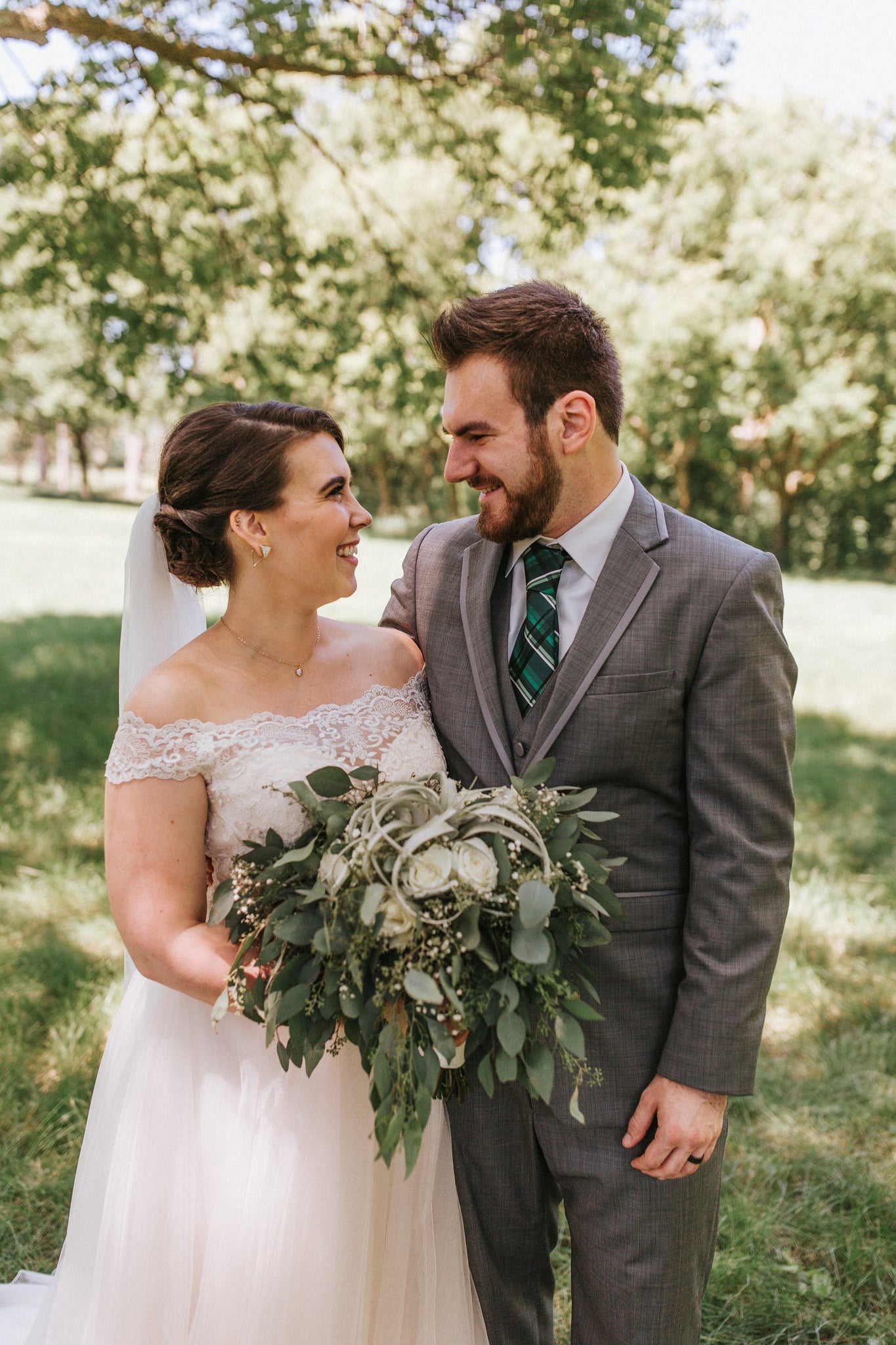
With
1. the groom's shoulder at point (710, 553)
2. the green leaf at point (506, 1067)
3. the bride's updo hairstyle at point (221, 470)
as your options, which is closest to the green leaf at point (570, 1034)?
the green leaf at point (506, 1067)

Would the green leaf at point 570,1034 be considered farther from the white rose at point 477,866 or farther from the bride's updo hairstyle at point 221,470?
the bride's updo hairstyle at point 221,470

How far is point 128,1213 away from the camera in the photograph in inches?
91.2

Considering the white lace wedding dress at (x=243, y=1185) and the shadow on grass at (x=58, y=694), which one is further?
the shadow on grass at (x=58, y=694)

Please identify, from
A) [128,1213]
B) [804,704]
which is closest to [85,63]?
[128,1213]

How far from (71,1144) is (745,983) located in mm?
2724

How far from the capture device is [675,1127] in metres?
2.19

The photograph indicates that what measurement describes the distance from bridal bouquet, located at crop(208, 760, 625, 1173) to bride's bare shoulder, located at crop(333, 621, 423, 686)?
81cm

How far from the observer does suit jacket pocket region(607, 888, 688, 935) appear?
7.44ft

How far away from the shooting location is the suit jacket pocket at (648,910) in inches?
89.3

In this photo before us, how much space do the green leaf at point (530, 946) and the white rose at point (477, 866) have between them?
0.09m

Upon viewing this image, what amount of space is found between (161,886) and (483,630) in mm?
948

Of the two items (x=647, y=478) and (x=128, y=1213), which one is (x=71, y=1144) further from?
(x=647, y=478)

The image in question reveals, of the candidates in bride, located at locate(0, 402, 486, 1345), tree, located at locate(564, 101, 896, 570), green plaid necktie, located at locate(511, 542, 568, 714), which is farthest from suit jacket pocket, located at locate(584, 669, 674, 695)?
tree, located at locate(564, 101, 896, 570)

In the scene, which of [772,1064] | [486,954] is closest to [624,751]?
[486,954]
